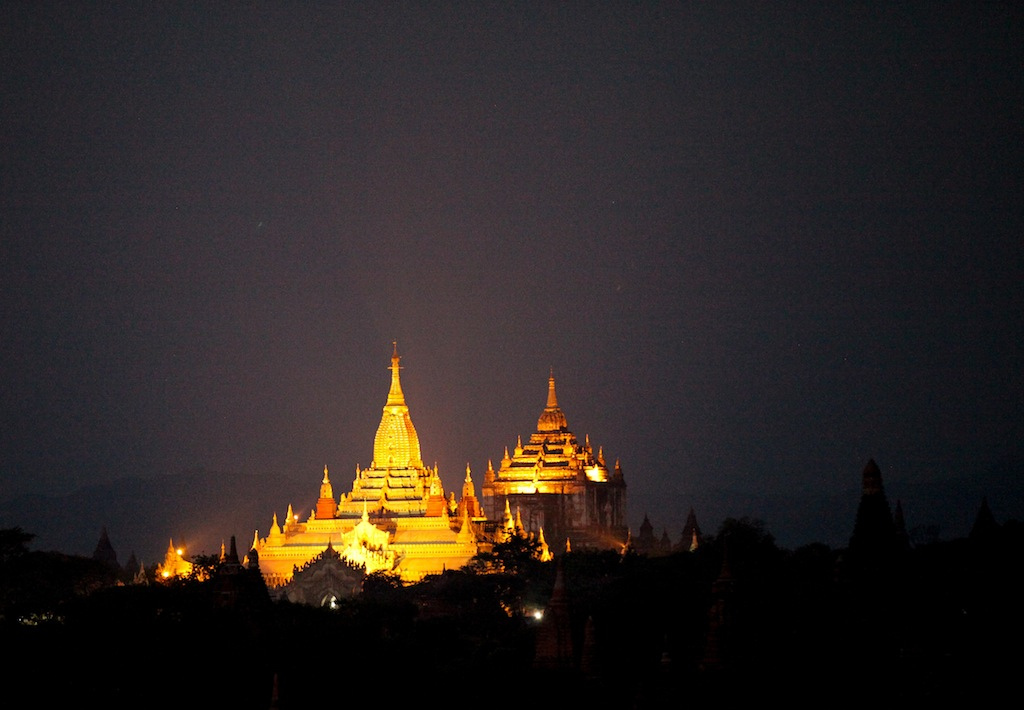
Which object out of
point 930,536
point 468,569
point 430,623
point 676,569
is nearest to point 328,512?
point 468,569

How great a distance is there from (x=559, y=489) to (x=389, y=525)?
24721 mm

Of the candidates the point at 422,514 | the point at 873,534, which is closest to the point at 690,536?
the point at 422,514

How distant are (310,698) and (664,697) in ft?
28.1

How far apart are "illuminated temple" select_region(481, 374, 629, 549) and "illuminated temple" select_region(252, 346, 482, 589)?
495 inches

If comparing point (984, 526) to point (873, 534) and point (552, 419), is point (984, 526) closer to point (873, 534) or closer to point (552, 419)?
point (873, 534)

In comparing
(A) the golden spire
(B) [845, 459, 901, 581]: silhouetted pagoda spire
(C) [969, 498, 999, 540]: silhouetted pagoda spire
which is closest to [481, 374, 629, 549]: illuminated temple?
(A) the golden spire

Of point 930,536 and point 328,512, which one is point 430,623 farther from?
point 930,536

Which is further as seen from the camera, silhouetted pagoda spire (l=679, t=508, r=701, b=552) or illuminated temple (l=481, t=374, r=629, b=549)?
illuminated temple (l=481, t=374, r=629, b=549)

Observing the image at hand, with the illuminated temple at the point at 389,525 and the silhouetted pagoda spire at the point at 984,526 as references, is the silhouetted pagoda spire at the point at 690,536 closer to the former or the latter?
the illuminated temple at the point at 389,525

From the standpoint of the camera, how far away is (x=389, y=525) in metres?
116

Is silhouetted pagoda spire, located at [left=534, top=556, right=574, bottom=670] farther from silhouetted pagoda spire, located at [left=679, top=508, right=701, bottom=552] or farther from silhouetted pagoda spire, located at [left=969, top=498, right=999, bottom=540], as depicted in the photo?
silhouetted pagoda spire, located at [left=679, top=508, right=701, bottom=552]

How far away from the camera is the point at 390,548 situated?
365 ft

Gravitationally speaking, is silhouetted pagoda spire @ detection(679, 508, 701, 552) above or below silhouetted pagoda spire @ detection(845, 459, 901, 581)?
above

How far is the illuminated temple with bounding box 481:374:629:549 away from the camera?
451ft
